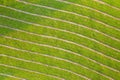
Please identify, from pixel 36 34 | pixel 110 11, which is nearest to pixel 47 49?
pixel 36 34

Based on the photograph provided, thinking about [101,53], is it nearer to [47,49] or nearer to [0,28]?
[47,49]

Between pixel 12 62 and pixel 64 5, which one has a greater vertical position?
pixel 64 5

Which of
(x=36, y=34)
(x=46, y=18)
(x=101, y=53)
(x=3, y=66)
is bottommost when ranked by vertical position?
(x=3, y=66)

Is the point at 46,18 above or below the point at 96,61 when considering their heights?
above

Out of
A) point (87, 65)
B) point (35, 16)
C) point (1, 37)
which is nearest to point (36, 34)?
point (35, 16)

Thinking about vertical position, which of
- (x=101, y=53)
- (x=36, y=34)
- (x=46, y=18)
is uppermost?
(x=46, y=18)

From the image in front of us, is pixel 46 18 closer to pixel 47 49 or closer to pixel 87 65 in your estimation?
pixel 47 49
